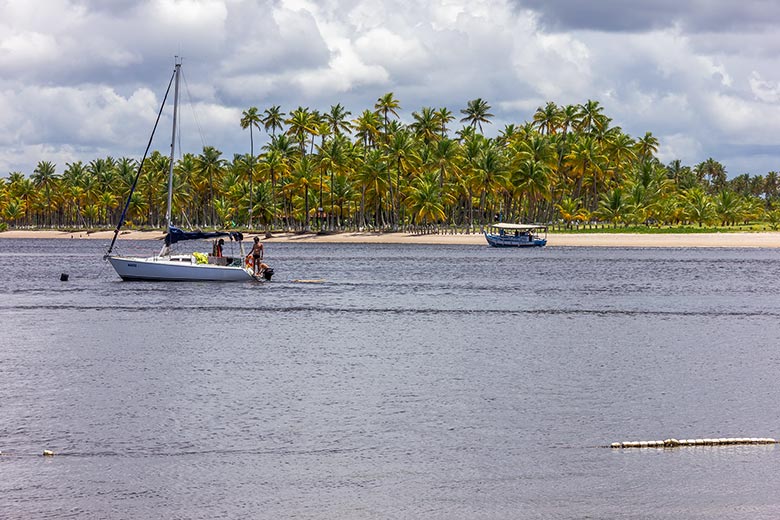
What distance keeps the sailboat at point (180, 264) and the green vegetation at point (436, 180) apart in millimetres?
81542

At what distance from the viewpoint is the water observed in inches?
551

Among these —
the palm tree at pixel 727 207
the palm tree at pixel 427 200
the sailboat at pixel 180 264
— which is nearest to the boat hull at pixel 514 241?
the palm tree at pixel 427 200

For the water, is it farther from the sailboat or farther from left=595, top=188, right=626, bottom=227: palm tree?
left=595, top=188, right=626, bottom=227: palm tree

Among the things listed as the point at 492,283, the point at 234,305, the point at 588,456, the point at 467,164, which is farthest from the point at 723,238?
the point at 588,456

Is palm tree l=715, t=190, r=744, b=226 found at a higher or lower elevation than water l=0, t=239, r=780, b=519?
higher

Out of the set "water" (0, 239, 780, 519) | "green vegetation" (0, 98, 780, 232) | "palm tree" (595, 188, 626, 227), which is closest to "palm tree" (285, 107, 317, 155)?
"green vegetation" (0, 98, 780, 232)

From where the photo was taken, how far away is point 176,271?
193 ft

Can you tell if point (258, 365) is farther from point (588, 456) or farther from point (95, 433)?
point (588, 456)

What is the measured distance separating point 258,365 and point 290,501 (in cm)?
1474

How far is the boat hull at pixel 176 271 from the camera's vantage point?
5850cm

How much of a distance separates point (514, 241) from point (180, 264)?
262 ft

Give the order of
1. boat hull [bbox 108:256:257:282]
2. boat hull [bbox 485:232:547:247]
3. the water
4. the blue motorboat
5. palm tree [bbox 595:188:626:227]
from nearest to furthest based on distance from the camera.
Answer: the water → boat hull [bbox 108:256:257:282] → the blue motorboat → boat hull [bbox 485:232:547:247] → palm tree [bbox 595:188:626:227]

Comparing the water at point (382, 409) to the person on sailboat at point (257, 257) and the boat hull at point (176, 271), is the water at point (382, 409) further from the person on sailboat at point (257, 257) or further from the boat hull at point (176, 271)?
the person on sailboat at point (257, 257)

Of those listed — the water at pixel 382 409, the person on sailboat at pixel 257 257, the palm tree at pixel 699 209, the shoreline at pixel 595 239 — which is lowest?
the water at pixel 382 409
